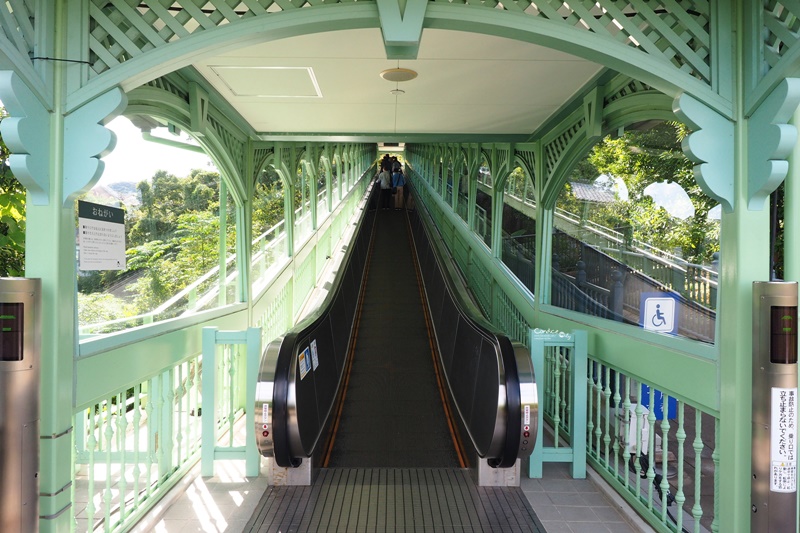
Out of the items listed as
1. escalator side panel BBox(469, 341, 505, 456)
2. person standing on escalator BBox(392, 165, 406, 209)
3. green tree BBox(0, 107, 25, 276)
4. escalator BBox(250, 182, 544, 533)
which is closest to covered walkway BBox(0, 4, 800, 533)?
escalator BBox(250, 182, 544, 533)

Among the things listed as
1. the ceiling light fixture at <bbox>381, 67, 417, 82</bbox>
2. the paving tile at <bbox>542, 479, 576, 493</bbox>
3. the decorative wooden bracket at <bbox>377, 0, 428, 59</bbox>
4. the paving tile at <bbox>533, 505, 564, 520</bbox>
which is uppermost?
the ceiling light fixture at <bbox>381, 67, 417, 82</bbox>

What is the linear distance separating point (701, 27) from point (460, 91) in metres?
2.27

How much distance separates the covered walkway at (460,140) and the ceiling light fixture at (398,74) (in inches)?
1.1

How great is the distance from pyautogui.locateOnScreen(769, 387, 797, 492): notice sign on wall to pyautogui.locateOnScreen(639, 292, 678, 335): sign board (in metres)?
1.01

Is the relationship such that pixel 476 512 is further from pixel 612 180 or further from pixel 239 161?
pixel 239 161

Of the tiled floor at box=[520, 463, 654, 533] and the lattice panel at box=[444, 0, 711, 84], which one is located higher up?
the lattice panel at box=[444, 0, 711, 84]

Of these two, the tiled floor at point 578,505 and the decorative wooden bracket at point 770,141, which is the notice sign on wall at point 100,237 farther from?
the decorative wooden bracket at point 770,141

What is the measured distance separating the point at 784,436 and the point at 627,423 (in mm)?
1215

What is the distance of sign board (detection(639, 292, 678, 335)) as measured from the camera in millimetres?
3792

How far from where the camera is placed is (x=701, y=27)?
307cm

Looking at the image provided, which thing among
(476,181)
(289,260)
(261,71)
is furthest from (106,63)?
(476,181)

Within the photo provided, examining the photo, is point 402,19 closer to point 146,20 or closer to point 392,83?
point 146,20

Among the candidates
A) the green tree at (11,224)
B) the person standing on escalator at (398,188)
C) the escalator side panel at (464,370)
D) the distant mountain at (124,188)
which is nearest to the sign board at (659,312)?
the escalator side panel at (464,370)

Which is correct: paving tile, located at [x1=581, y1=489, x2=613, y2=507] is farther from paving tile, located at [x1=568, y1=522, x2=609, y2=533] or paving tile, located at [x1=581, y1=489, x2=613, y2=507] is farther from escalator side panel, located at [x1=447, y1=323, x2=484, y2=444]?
escalator side panel, located at [x1=447, y1=323, x2=484, y2=444]
